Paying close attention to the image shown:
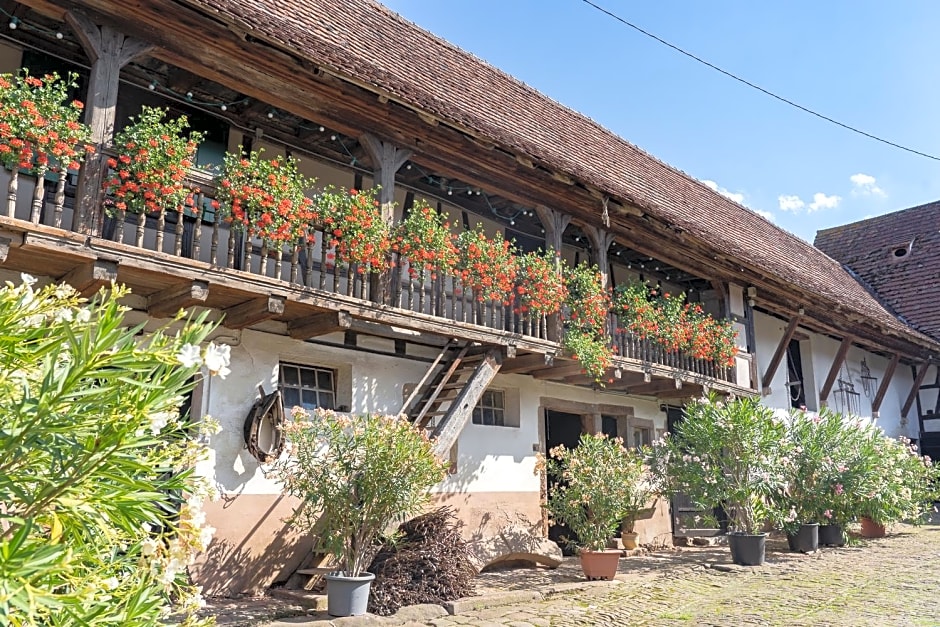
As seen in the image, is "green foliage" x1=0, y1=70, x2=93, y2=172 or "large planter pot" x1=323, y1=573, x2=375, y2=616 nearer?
"green foliage" x1=0, y1=70, x2=93, y2=172

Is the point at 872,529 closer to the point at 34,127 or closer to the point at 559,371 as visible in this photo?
the point at 559,371

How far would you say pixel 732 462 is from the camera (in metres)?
9.94

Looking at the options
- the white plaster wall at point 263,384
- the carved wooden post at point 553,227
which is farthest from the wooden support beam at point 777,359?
the white plaster wall at point 263,384

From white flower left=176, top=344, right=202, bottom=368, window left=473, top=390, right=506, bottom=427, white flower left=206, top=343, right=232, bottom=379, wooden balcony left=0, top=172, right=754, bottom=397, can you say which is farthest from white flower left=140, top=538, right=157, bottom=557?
window left=473, top=390, right=506, bottom=427

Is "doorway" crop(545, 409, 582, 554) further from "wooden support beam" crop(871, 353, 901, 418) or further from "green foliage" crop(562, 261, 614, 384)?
"wooden support beam" crop(871, 353, 901, 418)

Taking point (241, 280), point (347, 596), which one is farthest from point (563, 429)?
point (241, 280)

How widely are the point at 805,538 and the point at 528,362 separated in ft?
17.1

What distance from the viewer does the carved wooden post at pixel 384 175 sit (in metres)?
7.37

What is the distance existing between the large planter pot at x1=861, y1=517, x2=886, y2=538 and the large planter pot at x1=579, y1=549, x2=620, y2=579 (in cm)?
761

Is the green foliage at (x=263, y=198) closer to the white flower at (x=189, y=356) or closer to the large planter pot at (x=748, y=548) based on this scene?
the white flower at (x=189, y=356)

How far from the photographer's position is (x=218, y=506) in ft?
22.9

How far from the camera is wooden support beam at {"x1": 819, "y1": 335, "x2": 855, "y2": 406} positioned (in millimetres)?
15570

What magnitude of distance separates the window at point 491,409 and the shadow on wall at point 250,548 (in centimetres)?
304

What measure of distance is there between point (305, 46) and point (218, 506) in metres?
4.12
